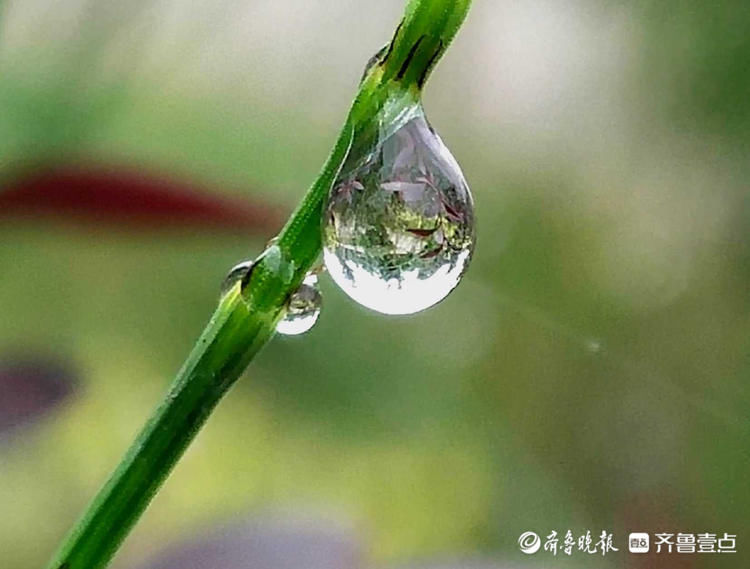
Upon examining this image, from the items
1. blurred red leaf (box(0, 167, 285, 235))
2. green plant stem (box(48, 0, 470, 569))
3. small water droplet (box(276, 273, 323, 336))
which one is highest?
blurred red leaf (box(0, 167, 285, 235))

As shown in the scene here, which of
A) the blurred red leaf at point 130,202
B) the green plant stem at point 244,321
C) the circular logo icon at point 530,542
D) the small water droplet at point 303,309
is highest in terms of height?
the blurred red leaf at point 130,202

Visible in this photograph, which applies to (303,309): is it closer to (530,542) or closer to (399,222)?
(399,222)

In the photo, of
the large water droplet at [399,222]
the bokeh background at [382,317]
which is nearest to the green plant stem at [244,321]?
the large water droplet at [399,222]

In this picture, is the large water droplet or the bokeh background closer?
the large water droplet

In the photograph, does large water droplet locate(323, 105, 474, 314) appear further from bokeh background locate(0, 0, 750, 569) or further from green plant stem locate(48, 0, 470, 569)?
bokeh background locate(0, 0, 750, 569)

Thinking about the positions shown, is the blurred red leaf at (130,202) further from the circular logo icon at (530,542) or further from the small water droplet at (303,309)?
the small water droplet at (303,309)

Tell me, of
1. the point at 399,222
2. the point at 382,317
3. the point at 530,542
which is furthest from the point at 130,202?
the point at 399,222

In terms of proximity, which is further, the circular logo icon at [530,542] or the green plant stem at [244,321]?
the circular logo icon at [530,542]

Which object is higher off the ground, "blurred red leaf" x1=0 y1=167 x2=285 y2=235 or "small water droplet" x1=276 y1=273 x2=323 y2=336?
"blurred red leaf" x1=0 y1=167 x2=285 y2=235

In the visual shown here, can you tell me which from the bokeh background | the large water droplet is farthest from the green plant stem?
the bokeh background
